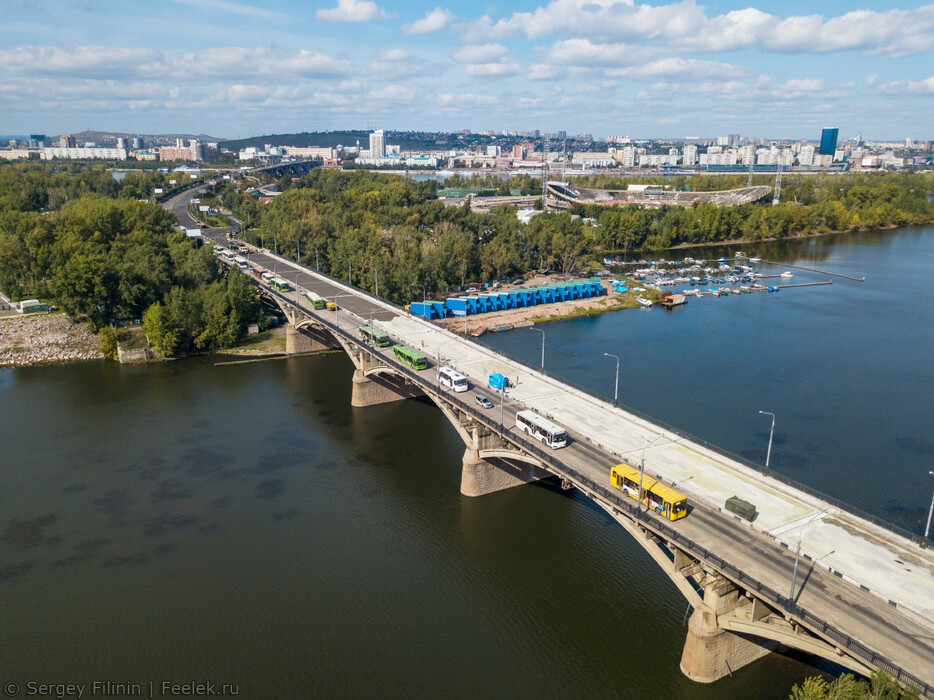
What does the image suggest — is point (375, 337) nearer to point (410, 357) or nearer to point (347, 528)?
point (410, 357)

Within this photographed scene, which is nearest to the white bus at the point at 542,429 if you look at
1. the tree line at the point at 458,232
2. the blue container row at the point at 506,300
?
the blue container row at the point at 506,300

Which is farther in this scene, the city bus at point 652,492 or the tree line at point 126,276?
the tree line at point 126,276

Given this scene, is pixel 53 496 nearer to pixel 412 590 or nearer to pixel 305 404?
pixel 305 404

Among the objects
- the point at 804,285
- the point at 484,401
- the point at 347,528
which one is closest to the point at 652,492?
the point at 484,401

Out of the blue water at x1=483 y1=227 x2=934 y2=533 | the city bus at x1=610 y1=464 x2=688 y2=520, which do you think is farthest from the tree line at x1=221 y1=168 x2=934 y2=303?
the city bus at x1=610 y1=464 x2=688 y2=520

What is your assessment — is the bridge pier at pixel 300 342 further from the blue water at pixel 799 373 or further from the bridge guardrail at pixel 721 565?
the bridge guardrail at pixel 721 565

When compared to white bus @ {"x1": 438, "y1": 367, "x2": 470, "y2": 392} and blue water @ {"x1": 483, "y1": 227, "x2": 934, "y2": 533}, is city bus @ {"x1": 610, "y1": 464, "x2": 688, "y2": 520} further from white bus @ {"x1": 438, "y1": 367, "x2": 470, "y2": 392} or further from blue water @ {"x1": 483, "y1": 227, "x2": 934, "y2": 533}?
blue water @ {"x1": 483, "y1": 227, "x2": 934, "y2": 533}

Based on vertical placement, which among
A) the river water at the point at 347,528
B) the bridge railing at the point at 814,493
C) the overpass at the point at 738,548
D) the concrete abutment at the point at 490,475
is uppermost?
the bridge railing at the point at 814,493
